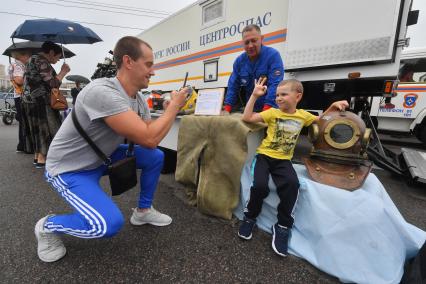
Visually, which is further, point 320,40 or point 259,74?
point 320,40

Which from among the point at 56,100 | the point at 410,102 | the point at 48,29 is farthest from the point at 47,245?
the point at 410,102

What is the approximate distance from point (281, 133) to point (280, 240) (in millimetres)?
793

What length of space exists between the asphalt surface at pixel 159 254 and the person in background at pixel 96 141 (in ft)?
0.52

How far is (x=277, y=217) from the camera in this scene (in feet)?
5.36

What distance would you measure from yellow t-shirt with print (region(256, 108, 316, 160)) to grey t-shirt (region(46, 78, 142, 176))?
3.58ft

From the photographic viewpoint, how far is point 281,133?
1.78 metres

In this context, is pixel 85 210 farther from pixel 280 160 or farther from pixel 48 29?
pixel 48 29

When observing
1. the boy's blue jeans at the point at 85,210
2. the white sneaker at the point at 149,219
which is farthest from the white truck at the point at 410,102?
the boy's blue jeans at the point at 85,210

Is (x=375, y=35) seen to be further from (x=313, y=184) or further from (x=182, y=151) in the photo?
(x=182, y=151)

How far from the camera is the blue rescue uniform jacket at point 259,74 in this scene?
2.31 meters

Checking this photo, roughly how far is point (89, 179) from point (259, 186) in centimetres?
116

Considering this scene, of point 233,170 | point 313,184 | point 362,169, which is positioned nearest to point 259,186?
point 233,170

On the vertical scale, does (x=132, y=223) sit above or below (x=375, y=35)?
below

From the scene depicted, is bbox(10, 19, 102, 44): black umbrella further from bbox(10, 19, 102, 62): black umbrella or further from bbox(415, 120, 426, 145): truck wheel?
bbox(415, 120, 426, 145): truck wheel
